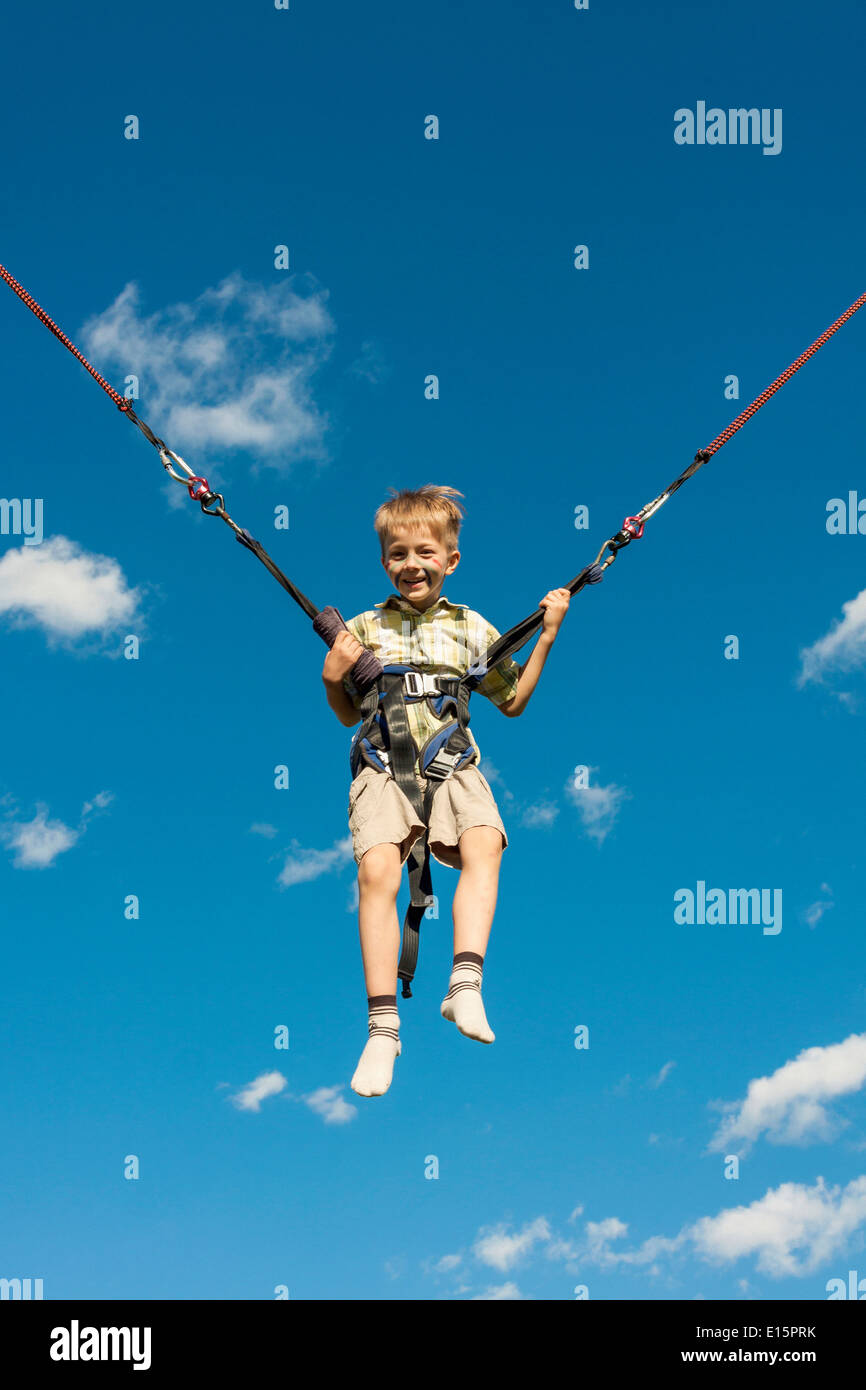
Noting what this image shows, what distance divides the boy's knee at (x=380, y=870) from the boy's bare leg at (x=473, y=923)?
36 centimetres

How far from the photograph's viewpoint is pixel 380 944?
7613 mm

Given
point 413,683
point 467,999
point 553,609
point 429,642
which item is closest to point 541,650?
point 553,609

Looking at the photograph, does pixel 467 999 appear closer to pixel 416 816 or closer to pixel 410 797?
pixel 416 816

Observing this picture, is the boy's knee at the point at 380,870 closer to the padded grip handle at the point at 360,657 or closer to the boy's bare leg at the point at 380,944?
the boy's bare leg at the point at 380,944

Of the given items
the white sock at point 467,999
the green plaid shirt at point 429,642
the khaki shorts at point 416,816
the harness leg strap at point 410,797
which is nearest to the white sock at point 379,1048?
the white sock at point 467,999

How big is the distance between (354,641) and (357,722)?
0.58 m

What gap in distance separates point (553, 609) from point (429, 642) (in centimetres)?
75

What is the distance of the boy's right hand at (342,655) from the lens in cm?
804

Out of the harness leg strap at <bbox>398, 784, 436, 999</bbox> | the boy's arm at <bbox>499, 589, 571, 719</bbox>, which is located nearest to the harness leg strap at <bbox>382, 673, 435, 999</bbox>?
the harness leg strap at <bbox>398, 784, 436, 999</bbox>

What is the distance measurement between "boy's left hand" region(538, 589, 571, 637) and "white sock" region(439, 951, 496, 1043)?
2013mm
